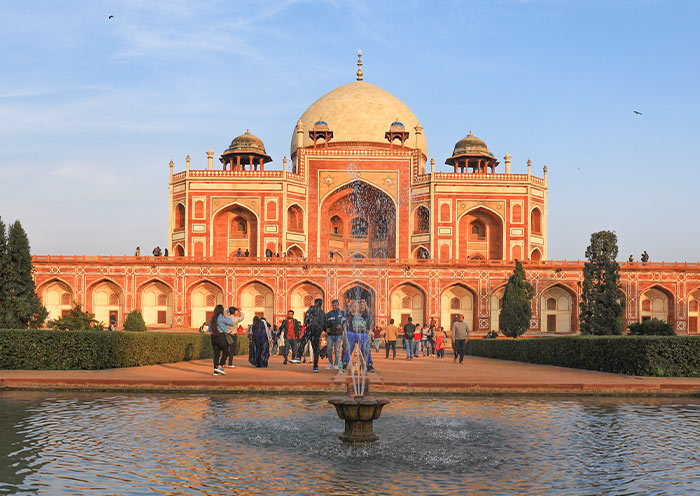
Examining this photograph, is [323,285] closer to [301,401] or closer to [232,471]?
[301,401]

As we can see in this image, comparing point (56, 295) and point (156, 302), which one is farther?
point (156, 302)

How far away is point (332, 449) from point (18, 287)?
17884mm

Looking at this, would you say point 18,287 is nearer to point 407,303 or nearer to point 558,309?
point 407,303

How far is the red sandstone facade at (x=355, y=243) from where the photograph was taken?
43.1 m

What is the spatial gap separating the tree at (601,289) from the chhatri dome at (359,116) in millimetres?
19269

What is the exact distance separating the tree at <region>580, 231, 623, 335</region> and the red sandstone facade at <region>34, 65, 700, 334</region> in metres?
7.10

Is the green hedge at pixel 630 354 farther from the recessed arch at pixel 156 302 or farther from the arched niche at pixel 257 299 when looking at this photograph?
the recessed arch at pixel 156 302

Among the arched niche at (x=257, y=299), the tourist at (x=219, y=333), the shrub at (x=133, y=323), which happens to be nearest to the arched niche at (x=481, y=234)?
the arched niche at (x=257, y=299)

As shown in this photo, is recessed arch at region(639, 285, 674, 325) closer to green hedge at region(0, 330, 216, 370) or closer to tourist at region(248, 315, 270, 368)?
tourist at region(248, 315, 270, 368)

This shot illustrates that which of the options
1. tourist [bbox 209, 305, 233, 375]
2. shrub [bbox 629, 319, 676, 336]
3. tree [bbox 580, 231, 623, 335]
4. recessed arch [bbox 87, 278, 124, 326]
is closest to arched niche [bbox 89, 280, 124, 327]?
recessed arch [bbox 87, 278, 124, 326]

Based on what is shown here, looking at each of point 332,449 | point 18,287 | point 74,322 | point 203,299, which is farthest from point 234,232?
point 332,449

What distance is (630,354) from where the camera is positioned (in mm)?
15023

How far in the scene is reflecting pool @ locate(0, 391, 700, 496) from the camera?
591cm

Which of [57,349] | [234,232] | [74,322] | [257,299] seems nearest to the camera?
[57,349]
